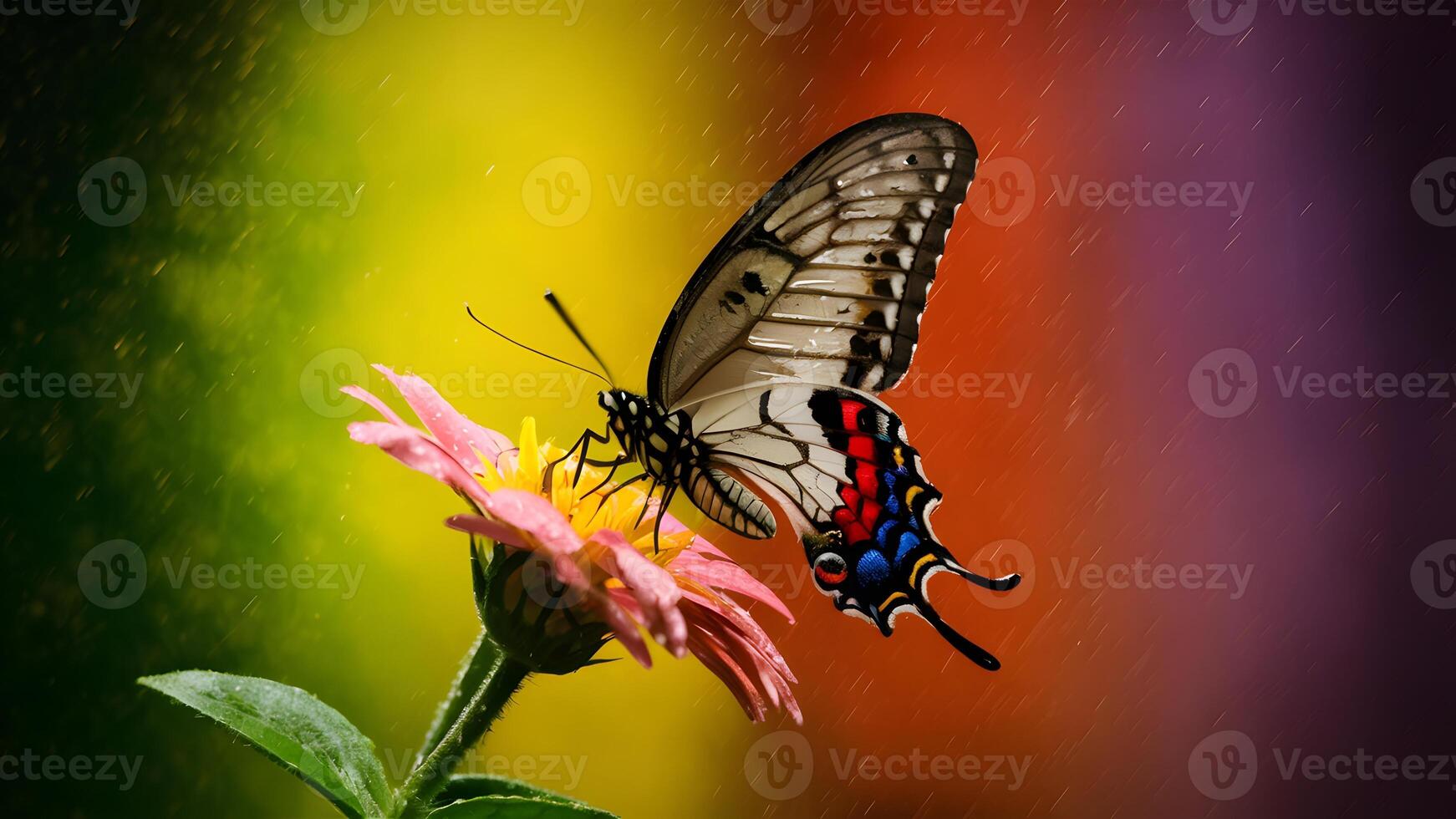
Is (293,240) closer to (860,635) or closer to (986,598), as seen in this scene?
(860,635)

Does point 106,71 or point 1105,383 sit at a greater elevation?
point 1105,383

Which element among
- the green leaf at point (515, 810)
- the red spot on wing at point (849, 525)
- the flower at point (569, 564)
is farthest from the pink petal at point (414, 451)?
the red spot on wing at point (849, 525)

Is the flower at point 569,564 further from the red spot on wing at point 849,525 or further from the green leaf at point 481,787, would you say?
the red spot on wing at point 849,525

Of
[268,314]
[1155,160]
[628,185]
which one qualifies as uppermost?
[1155,160]

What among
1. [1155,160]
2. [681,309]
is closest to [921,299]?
[681,309]

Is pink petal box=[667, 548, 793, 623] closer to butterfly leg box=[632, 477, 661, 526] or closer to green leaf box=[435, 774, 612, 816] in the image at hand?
butterfly leg box=[632, 477, 661, 526]

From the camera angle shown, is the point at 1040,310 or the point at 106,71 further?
the point at 1040,310

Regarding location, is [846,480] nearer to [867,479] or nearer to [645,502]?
[867,479]
